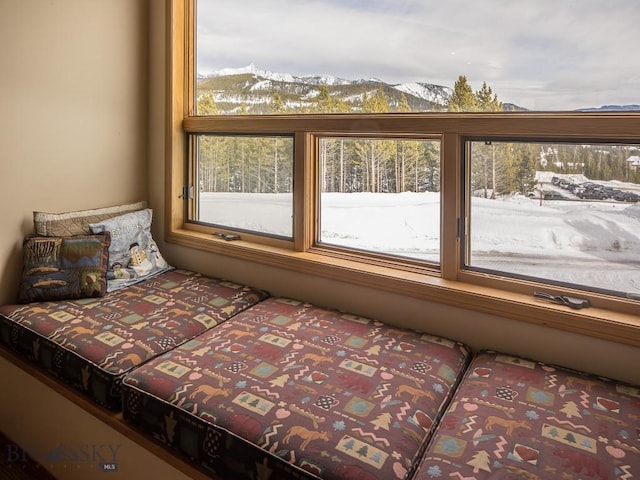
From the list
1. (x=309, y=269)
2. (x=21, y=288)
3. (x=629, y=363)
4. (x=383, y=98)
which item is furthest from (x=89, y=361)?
(x=629, y=363)

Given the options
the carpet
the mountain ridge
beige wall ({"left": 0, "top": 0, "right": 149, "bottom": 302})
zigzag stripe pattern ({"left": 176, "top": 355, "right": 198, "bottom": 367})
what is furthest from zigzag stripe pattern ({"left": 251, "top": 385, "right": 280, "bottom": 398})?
beige wall ({"left": 0, "top": 0, "right": 149, "bottom": 302})

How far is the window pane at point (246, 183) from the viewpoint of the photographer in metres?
2.35

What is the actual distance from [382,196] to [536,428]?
44.1 inches

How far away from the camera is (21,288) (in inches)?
82.9

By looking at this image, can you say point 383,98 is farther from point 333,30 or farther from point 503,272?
point 503,272

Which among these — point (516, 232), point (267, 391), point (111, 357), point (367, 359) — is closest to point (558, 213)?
point (516, 232)

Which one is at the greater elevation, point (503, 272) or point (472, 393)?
point (503, 272)

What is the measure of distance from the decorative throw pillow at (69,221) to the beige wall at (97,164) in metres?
0.06

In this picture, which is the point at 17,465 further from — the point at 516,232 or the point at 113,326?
the point at 516,232

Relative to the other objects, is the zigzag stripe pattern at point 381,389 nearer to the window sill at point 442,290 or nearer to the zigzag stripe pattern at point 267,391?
the zigzag stripe pattern at point 267,391

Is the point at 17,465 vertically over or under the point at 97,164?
under

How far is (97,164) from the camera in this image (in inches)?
97.9

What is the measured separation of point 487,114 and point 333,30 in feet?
2.70

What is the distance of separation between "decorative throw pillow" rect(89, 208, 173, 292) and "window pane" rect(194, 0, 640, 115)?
72 cm
